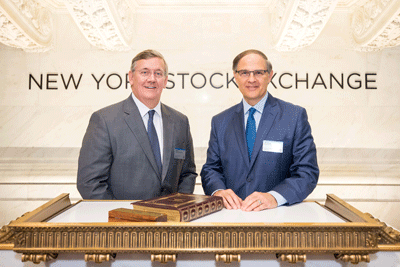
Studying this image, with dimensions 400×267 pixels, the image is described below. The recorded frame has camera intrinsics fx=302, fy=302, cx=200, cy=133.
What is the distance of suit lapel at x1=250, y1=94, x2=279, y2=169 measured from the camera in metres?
2.18

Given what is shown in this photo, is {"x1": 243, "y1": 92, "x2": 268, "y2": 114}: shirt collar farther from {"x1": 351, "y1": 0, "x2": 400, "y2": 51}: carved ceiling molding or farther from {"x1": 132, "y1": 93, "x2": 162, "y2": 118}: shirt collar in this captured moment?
{"x1": 351, "y1": 0, "x2": 400, "y2": 51}: carved ceiling molding

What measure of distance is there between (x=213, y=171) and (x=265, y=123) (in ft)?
1.74

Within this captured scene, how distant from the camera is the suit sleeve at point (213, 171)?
213 cm

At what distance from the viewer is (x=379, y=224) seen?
1.21 metres

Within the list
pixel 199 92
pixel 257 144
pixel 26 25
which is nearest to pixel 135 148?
pixel 257 144

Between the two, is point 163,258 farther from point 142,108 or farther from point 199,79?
point 199,79

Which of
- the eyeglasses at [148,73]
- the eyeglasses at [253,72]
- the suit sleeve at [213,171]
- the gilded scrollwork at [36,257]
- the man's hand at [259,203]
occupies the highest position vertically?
the eyeglasses at [148,73]

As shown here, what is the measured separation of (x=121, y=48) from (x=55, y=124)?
5.37 feet

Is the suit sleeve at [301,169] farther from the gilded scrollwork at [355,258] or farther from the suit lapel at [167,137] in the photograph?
the suit lapel at [167,137]

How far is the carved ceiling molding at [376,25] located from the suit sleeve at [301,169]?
8.87ft

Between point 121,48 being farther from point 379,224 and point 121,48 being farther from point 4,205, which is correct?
point 379,224

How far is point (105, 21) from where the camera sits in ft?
13.5

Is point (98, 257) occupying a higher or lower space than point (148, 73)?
lower

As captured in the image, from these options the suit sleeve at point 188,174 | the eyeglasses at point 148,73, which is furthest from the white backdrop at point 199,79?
the eyeglasses at point 148,73
